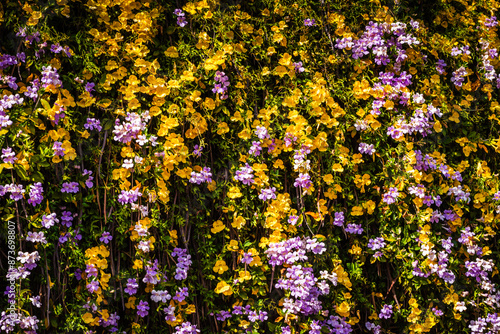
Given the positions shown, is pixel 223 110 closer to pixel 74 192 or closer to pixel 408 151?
pixel 74 192

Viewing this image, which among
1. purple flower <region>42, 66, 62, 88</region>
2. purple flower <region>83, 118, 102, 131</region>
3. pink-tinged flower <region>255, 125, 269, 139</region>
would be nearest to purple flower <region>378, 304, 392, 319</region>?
pink-tinged flower <region>255, 125, 269, 139</region>

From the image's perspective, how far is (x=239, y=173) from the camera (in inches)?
71.6

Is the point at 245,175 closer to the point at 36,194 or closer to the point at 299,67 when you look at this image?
the point at 299,67

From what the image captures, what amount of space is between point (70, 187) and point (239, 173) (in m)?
0.67

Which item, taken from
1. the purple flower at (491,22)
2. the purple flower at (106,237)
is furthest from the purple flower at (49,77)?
the purple flower at (491,22)

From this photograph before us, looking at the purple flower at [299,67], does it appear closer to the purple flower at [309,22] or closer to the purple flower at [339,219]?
the purple flower at [309,22]

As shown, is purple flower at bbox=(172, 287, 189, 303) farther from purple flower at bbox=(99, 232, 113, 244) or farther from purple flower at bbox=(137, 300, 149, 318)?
purple flower at bbox=(99, 232, 113, 244)

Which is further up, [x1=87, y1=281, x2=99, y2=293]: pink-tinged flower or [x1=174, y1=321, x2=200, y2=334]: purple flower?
[x1=87, y1=281, x2=99, y2=293]: pink-tinged flower

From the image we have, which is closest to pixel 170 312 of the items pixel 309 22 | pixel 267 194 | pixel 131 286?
pixel 131 286

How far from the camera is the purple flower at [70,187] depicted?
167cm

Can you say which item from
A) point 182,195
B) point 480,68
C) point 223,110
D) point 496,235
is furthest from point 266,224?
point 480,68

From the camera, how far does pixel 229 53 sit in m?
1.90

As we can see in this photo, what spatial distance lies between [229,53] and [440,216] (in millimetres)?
1195

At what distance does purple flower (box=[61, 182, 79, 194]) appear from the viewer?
5.47ft
